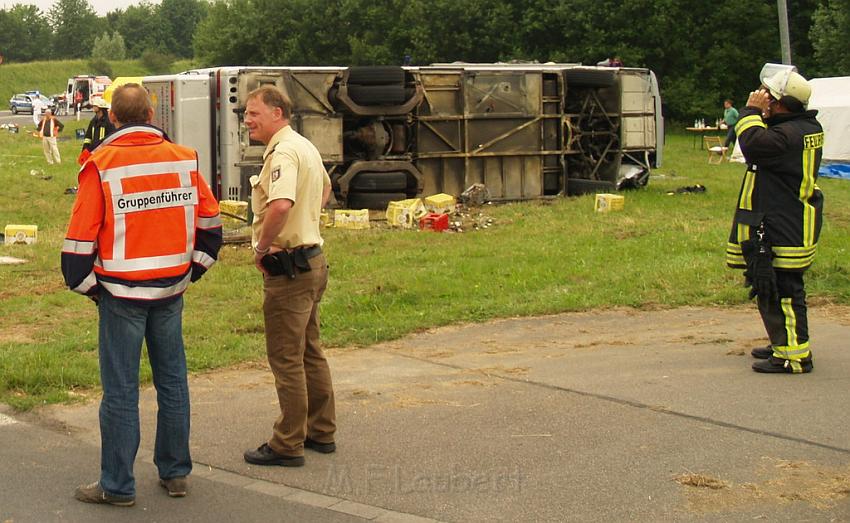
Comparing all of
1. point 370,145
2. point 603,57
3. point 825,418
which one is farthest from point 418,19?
point 825,418

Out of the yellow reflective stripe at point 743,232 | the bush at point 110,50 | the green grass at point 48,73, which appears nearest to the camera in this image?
the yellow reflective stripe at point 743,232

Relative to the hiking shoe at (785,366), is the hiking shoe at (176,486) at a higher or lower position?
lower

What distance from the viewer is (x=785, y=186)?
24.5ft

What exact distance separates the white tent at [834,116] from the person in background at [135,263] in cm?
2342

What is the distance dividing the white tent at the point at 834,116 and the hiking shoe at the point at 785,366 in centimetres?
1991

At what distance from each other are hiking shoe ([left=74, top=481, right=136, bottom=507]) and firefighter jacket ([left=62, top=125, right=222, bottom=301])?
94 cm

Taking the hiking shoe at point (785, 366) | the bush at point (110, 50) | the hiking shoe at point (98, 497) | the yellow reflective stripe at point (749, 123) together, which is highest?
the bush at point (110, 50)

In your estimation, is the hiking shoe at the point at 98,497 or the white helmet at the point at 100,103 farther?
the white helmet at the point at 100,103

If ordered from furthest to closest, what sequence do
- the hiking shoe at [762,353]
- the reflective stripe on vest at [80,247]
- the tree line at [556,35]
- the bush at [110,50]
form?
1. the bush at [110,50]
2. the tree line at [556,35]
3. the hiking shoe at [762,353]
4. the reflective stripe on vest at [80,247]

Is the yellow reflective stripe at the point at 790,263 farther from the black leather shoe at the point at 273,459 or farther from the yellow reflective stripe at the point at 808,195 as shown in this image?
the black leather shoe at the point at 273,459

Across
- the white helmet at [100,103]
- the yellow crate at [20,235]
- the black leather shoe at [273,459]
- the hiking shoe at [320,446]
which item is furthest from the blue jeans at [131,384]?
the white helmet at [100,103]

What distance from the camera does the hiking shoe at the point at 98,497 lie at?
5.18m

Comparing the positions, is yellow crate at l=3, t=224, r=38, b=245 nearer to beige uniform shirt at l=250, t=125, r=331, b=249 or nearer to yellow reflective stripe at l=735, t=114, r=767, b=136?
beige uniform shirt at l=250, t=125, r=331, b=249

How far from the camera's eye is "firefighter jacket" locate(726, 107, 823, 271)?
737cm
